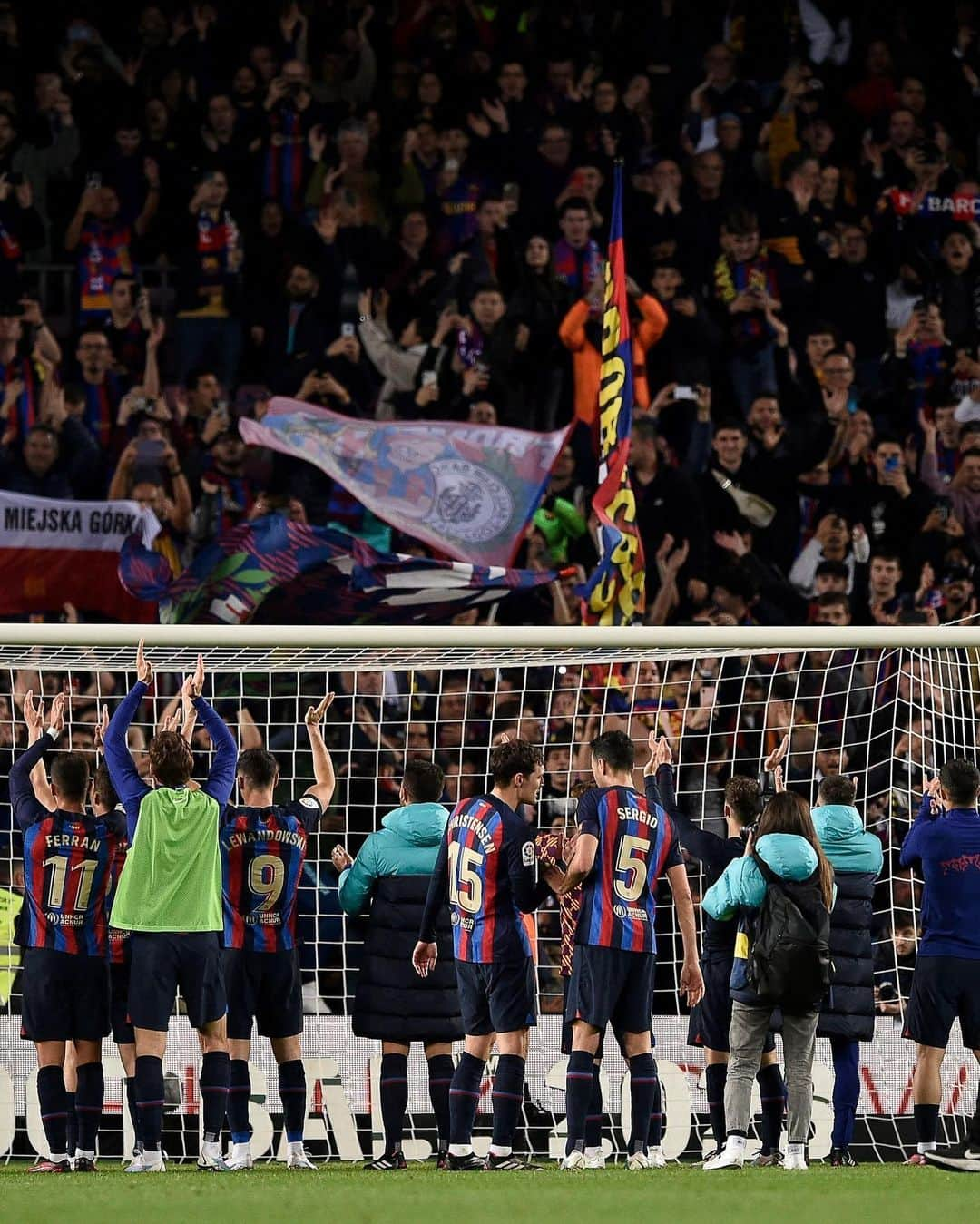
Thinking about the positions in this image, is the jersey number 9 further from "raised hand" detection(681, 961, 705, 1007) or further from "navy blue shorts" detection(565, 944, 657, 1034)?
"raised hand" detection(681, 961, 705, 1007)

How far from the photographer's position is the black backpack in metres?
7.48

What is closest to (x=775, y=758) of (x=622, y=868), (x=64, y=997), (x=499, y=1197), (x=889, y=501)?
(x=622, y=868)

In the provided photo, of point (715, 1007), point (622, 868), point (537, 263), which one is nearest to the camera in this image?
point (622, 868)

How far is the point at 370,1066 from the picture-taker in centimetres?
846

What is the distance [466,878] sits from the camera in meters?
7.57

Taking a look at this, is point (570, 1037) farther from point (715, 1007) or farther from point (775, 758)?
point (775, 758)

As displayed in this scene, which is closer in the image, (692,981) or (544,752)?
(692,981)

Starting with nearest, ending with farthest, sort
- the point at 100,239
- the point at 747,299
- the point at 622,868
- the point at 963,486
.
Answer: the point at 622,868, the point at 963,486, the point at 747,299, the point at 100,239

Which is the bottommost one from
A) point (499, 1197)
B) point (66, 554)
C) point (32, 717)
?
point (499, 1197)

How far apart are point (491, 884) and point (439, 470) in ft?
16.6

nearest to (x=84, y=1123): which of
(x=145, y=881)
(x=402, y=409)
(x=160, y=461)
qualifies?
(x=145, y=881)

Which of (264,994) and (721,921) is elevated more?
(721,921)

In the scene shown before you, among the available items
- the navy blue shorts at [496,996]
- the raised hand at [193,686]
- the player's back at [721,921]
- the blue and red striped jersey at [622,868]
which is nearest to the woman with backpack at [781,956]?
the player's back at [721,921]

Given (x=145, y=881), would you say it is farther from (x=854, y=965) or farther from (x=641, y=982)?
(x=854, y=965)
